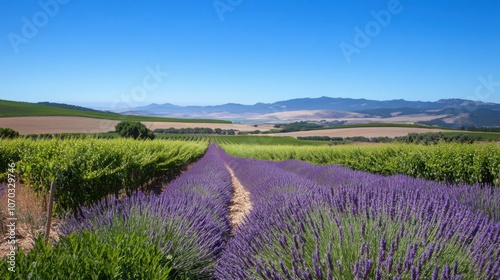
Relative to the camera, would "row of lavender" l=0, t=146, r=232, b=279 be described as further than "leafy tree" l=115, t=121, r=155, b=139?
No

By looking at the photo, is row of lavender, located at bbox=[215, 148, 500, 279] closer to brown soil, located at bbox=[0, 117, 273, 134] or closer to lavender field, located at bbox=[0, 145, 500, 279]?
lavender field, located at bbox=[0, 145, 500, 279]

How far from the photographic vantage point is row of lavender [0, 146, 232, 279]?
1.75 metres

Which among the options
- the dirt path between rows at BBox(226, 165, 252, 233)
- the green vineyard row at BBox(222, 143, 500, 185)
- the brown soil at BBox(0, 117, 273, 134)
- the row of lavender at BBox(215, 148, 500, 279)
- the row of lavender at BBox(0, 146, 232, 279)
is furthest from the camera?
the brown soil at BBox(0, 117, 273, 134)

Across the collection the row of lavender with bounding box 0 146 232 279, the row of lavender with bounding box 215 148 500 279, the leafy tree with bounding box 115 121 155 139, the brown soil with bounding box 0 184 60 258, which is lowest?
the leafy tree with bounding box 115 121 155 139

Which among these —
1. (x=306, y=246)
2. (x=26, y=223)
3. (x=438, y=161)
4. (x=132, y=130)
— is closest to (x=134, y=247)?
(x=306, y=246)

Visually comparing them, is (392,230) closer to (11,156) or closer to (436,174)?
(436,174)

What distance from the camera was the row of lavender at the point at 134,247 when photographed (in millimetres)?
1750

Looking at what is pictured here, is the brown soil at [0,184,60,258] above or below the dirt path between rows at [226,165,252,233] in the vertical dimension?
above

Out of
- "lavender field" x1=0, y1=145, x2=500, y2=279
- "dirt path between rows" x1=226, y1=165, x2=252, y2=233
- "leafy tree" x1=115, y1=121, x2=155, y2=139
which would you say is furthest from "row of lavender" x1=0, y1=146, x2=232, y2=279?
"leafy tree" x1=115, y1=121, x2=155, y2=139

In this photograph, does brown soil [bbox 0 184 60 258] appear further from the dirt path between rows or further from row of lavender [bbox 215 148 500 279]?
row of lavender [bbox 215 148 500 279]

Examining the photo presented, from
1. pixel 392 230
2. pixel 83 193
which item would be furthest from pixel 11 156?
pixel 392 230

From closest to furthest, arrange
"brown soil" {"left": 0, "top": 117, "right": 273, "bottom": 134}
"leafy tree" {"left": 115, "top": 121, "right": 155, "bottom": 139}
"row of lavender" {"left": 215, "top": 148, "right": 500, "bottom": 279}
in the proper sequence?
1. "row of lavender" {"left": 215, "top": 148, "right": 500, "bottom": 279}
2. "brown soil" {"left": 0, "top": 117, "right": 273, "bottom": 134}
3. "leafy tree" {"left": 115, "top": 121, "right": 155, "bottom": 139}

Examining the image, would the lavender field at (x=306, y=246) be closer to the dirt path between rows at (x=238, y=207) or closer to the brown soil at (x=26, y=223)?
the brown soil at (x=26, y=223)

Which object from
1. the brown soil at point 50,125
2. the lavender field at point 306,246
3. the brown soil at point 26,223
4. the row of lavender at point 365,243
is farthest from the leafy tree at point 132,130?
the row of lavender at point 365,243
